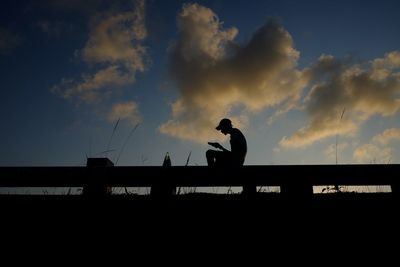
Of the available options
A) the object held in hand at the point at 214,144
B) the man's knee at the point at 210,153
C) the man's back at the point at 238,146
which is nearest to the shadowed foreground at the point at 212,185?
the object held in hand at the point at 214,144

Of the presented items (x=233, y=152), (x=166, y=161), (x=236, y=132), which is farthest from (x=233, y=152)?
(x=166, y=161)

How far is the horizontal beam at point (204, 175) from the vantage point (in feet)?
10.1

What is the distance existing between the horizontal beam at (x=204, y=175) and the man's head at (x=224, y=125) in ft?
11.6

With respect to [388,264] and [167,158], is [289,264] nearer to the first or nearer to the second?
[388,264]

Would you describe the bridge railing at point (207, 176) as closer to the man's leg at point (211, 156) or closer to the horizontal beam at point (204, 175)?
the horizontal beam at point (204, 175)

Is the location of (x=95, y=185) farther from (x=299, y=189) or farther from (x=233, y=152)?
(x=233, y=152)

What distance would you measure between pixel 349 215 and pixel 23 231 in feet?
10.9

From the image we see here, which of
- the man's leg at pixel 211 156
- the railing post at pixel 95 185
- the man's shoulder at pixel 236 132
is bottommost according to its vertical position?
the railing post at pixel 95 185

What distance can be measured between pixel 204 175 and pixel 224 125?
3.64 metres

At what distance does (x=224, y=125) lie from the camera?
22.1 ft

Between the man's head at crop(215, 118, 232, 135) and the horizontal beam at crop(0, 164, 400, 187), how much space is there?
354cm

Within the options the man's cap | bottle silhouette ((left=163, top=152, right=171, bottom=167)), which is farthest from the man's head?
bottle silhouette ((left=163, top=152, right=171, bottom=167))

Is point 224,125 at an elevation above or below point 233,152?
above

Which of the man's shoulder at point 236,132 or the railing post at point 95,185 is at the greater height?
the man's shoulder at point 236,132
